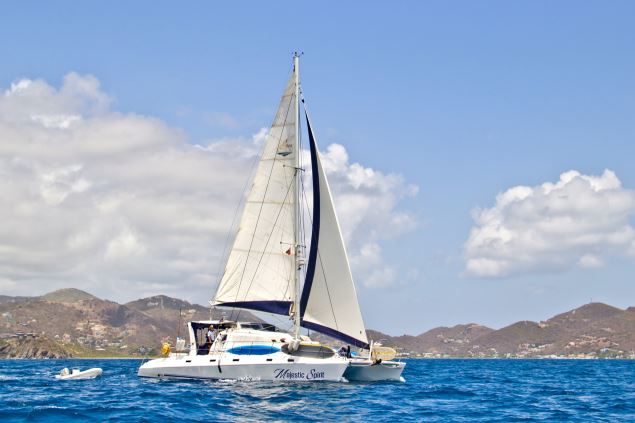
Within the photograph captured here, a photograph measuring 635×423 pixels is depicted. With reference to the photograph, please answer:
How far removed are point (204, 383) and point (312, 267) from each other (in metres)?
11.5

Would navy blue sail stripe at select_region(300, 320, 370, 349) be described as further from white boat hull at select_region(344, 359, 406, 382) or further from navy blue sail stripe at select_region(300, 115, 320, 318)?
white boat hull at select_region(344, 359, 406, 382)

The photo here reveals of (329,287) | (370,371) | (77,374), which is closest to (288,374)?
(329,287)

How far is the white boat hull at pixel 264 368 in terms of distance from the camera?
51.3m

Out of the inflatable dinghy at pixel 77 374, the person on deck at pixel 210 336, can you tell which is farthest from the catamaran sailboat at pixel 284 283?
the inflatable dinghy at pixel 77 374

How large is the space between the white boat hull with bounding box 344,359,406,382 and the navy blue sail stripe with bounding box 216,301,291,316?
6.39 metres

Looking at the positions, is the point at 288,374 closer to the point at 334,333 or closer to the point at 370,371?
the point at 334,333

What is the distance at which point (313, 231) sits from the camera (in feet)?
187

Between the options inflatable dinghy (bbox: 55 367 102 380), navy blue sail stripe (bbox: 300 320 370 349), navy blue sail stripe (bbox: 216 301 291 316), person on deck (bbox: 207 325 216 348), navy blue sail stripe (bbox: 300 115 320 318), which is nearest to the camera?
navy blue sail stripe (bbox: 300 320 370 349)

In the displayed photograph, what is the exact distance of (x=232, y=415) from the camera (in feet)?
123

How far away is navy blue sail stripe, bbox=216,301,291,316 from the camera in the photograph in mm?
57375

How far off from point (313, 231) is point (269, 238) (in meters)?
3.44

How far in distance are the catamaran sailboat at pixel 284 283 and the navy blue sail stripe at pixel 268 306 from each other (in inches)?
3.0

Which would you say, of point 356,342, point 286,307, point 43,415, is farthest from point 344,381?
point 43,415

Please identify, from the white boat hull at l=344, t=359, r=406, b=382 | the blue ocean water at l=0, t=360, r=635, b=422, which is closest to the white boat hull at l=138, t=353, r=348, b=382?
the blue ocean water at l=0, t=360, r=635, b=422
